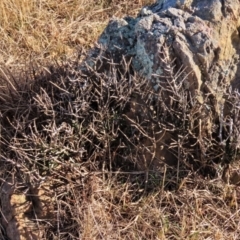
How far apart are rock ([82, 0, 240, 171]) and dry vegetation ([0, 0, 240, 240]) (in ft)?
0.21

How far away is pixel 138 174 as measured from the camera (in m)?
2.38

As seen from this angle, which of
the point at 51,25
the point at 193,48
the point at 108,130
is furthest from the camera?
the point at 51,25

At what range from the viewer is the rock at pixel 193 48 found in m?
2.20

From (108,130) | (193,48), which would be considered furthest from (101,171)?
(193,48)

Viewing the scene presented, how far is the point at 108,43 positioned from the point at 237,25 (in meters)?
0.55

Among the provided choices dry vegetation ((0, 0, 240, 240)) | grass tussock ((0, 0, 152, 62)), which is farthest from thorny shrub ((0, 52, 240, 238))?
grass tussock ((0, 0, 152, 62))

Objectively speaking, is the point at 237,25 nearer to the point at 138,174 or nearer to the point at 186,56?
the point at 186,56

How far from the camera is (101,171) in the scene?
7.68ft

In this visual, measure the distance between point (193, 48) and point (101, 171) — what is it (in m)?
0.64

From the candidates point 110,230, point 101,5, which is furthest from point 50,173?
point 101,5

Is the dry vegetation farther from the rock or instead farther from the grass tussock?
the grass tussock

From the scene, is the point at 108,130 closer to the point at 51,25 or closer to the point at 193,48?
the point at 193,48

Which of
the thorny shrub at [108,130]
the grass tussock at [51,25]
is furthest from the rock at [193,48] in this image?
the grass tussock at [51,25]

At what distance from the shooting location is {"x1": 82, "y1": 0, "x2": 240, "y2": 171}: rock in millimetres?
2197
